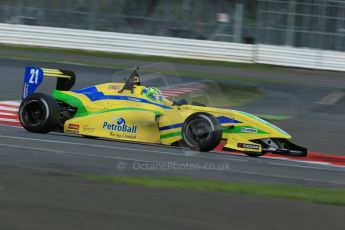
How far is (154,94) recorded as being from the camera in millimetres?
9281

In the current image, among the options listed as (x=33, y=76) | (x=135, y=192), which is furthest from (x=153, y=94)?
(x=135, y=192)

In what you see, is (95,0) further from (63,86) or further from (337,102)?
(63,86)

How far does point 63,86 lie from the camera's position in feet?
33.9

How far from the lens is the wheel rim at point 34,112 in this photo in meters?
9.63

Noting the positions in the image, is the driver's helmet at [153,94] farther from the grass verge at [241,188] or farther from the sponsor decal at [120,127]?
the grass verge at [241,188]

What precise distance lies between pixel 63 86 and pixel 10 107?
2.60 meters

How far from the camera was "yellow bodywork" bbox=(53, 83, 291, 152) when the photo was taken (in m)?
8.76

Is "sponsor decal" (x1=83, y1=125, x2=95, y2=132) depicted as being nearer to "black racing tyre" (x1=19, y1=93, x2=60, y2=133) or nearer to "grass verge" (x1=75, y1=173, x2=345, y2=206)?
"black racing tyre" (x1=19, y1=93, x2=60, y2=133)

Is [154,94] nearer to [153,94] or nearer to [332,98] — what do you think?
[153,94]

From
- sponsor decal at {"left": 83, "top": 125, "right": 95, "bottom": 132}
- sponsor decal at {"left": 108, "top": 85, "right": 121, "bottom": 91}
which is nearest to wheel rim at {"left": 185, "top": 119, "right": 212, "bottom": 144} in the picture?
sponsor decal at {"left": 108, "top": 85, "right": 121, "bottom": 91}

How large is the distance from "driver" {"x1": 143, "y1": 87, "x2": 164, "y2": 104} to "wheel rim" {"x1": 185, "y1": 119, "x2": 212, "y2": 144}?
0.68 m

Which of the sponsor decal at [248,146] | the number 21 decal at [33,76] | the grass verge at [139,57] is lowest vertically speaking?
the sponsor decal at [248,146]

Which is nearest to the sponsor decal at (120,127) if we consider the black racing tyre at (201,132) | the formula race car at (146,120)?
the formula race car at (146,120)

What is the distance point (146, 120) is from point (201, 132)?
31.1 inches
